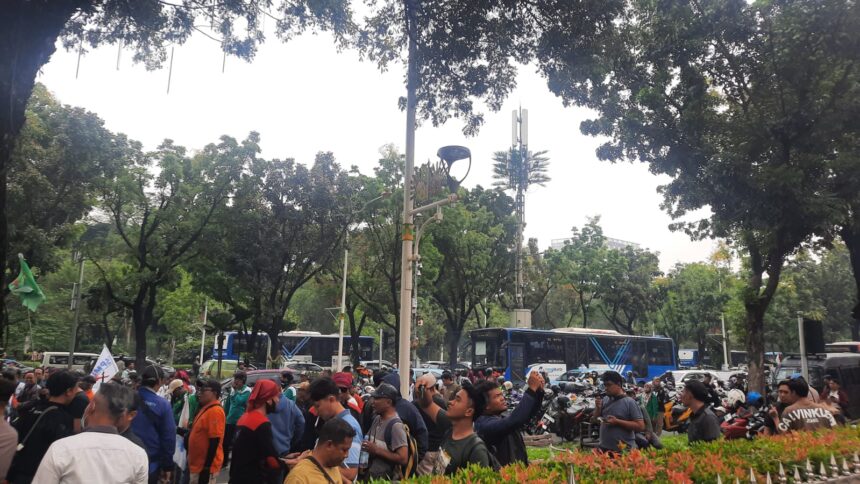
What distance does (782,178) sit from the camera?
1387cm

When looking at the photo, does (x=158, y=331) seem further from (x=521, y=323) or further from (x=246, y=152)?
(x=521, y=323)

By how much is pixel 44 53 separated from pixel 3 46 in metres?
0.86

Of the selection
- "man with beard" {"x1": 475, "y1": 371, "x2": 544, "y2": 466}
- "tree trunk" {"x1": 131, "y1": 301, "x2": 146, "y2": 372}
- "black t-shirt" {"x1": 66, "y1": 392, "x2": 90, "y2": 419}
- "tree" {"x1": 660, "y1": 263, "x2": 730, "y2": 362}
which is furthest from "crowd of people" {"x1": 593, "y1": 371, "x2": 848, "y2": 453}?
"tree" {"x1": 660, "y1": 263, "x2": 730, "y2": 362}

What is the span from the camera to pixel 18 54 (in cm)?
806

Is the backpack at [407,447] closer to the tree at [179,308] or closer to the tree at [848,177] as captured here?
the tree at [848,177]

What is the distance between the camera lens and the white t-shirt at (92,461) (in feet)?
9.39

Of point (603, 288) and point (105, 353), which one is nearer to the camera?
point (105, 353)

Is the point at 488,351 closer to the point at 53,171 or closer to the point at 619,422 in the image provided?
the point at 53,171

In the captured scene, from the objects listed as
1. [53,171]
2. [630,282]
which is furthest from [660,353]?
[53,171]

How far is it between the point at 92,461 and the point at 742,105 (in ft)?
55.5

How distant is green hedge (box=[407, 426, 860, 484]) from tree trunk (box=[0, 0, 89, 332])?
7.42 m

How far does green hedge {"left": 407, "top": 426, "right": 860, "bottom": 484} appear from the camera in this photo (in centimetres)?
371

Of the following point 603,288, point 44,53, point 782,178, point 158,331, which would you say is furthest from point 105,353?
point 158,331

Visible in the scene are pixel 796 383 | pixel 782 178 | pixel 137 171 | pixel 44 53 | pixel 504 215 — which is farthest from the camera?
pixel 504 215
